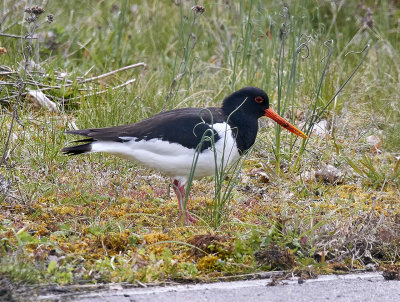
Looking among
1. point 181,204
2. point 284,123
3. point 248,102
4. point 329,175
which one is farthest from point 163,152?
point 329,175

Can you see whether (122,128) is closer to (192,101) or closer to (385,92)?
(192,101)

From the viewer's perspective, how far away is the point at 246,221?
4203 millimetres

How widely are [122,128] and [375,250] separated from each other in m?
1.80

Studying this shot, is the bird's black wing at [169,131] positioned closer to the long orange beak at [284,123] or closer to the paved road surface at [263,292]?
the long orange beak at [284,123]

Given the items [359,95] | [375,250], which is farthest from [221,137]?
[359,95]

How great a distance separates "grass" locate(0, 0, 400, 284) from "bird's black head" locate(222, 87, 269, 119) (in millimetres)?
362

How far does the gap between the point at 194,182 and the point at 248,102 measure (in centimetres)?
81

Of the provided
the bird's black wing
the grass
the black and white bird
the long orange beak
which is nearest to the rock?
the grass

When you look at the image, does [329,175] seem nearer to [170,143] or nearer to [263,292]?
[170,143]

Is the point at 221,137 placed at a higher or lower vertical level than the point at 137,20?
lower

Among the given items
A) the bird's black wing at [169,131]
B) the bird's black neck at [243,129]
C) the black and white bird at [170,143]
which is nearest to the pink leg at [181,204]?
the black and white bird at [170,143]

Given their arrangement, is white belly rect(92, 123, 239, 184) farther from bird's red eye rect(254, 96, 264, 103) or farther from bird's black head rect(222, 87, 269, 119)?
bird's red eye rect(254, 96, 264, 103)

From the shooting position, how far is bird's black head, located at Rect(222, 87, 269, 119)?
15.7 feet

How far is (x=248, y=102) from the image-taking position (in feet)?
15.8
